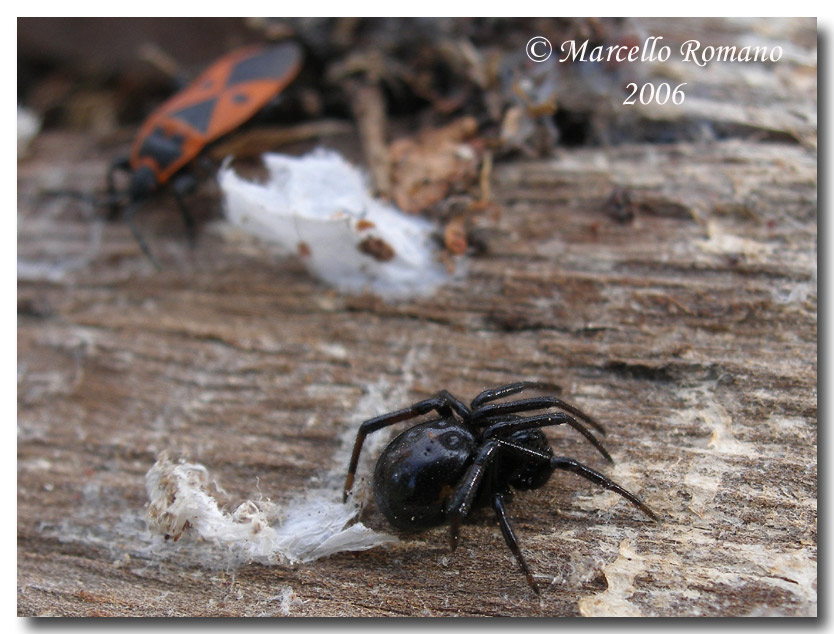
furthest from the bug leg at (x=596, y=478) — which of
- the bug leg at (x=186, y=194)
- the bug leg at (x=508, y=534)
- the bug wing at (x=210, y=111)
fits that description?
the bug wing at (x=210, y=111)

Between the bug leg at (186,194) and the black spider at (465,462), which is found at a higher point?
the bug leg at (186,194)

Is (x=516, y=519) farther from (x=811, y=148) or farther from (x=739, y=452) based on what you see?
(x=811, y=148)

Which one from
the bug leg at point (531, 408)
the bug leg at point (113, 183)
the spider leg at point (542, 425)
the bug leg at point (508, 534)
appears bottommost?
the bug leg at point (508, 534)

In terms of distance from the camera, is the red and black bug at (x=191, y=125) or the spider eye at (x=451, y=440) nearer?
the spider eye at (x=451, y=440)

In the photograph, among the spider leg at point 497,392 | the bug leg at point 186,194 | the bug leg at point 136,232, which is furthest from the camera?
the bug leg at point 186,194

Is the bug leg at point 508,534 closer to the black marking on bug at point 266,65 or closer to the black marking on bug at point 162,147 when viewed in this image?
the black marking on bug at point 162,147

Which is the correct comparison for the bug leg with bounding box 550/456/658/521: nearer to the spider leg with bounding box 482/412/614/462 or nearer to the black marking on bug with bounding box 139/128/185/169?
the spider leg with bounding box 482/412/614/462

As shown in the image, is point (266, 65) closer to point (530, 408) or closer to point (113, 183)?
point (113, 183)

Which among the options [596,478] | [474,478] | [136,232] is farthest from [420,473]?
[136,232]
